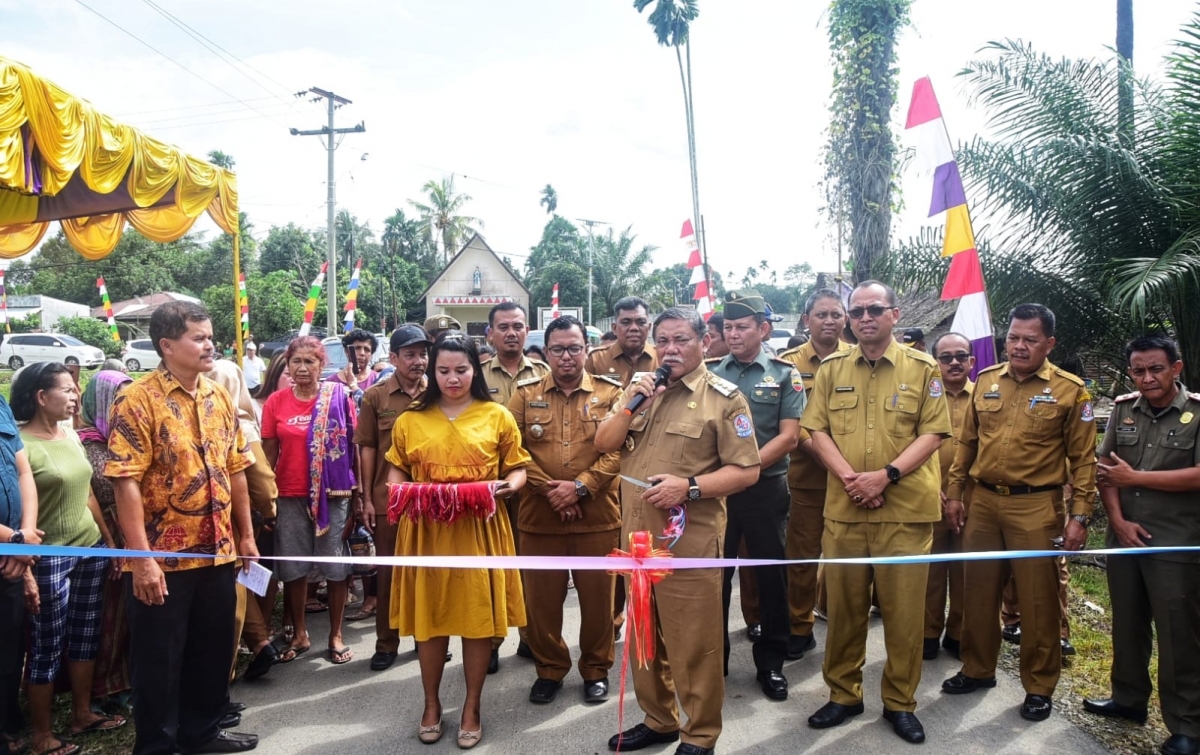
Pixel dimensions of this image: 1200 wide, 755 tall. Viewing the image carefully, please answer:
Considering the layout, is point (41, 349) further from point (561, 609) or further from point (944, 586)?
point (944, 586)

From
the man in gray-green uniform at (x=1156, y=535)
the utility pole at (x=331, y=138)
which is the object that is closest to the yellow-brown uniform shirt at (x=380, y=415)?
the man in gray-green uniform at (x=1156, y=535)

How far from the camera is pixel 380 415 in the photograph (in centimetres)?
448

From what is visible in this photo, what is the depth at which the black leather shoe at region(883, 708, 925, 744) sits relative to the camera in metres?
3.45

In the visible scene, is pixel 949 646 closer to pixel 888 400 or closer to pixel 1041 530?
pixel 1041 530

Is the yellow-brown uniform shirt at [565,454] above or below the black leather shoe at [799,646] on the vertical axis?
above

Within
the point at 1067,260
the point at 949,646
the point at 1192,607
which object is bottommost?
the point at 949,646

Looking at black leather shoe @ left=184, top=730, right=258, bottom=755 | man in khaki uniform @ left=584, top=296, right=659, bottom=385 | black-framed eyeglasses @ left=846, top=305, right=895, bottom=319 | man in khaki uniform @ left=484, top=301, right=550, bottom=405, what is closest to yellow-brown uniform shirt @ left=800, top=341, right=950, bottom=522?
black-framed eyeglasses @ left=846, top=305, right=895, bottom=319

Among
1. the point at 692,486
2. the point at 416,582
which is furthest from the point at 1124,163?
the point at 416,582

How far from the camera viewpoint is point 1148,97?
20.1ft

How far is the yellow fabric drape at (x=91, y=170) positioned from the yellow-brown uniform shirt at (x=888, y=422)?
17.0ft

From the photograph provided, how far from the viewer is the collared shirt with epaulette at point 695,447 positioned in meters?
3.23

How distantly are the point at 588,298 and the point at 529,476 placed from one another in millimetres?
36329

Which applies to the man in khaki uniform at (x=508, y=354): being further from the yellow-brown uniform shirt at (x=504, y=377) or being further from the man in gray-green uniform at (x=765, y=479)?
the man in gray-green uniform at (x=765, y=479)

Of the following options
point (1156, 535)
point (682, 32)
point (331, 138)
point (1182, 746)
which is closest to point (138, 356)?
point (331, 138)
